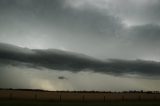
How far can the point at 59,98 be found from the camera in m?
84.1

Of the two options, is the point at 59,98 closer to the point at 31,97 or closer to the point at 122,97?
the point at 31,97

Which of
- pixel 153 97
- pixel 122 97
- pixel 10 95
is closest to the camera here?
pixel 10 95

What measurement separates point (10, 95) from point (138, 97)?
39.1 metres

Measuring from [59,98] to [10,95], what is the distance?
519 inches

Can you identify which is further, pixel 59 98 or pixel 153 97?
pixel 153 97

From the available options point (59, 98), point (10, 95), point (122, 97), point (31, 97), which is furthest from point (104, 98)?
point (10, 95)

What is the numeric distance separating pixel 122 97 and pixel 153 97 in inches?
565

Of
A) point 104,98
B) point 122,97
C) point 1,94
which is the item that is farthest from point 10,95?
point 122,97

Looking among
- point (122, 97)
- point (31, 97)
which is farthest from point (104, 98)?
point (31, 97)

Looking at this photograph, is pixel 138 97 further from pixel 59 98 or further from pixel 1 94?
A: pixel 1 94

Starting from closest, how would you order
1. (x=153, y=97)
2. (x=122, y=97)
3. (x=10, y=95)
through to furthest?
(x=10, y=95)
(x=122, y=97)
(x=153, y=97)

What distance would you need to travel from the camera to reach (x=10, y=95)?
273 feet

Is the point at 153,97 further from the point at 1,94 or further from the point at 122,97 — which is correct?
the point at 1,94

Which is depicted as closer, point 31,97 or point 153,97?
point 31,97
